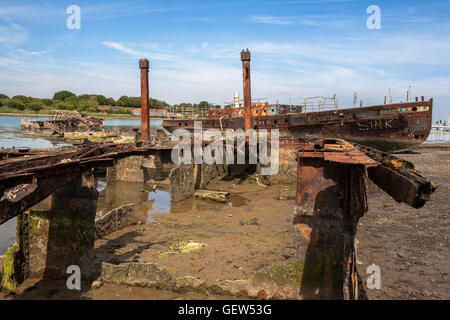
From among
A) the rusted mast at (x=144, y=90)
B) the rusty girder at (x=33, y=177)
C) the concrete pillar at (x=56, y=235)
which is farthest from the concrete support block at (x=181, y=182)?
the rusty girder at (x=33, y=177)

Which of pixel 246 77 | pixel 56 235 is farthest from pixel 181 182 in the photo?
pixel 246 77

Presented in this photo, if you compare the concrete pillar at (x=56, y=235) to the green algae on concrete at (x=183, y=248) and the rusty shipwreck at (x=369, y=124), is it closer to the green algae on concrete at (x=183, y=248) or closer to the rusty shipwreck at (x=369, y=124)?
the green algae on concrete at (x=183, y=248)

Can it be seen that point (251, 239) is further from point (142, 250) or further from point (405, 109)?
point (405, 109)

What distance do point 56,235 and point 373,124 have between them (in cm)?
2412

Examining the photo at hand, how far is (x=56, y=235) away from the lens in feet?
19.3

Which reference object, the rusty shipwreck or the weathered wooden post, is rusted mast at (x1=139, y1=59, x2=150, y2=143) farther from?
the weathered wooden post

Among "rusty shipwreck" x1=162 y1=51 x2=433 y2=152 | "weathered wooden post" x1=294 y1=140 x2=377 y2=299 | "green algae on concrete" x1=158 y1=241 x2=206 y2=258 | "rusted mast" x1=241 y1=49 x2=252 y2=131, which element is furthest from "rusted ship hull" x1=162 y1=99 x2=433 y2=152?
"weathered wooden post" x1=294 y1=140 x2=377 y2=299

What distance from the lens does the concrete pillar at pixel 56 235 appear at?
5.87 metres

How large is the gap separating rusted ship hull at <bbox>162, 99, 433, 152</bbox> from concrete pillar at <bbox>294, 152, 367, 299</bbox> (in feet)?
73.4

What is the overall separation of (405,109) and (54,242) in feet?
81.7

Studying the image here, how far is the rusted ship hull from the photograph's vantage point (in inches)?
906

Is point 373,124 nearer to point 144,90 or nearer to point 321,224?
point 144,90

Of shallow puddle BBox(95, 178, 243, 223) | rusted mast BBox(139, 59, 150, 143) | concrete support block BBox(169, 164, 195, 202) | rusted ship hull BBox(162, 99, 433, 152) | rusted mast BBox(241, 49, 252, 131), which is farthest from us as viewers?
rusted ship hull BBox(162, 99, 433, 152)

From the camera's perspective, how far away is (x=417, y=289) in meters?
5.57
